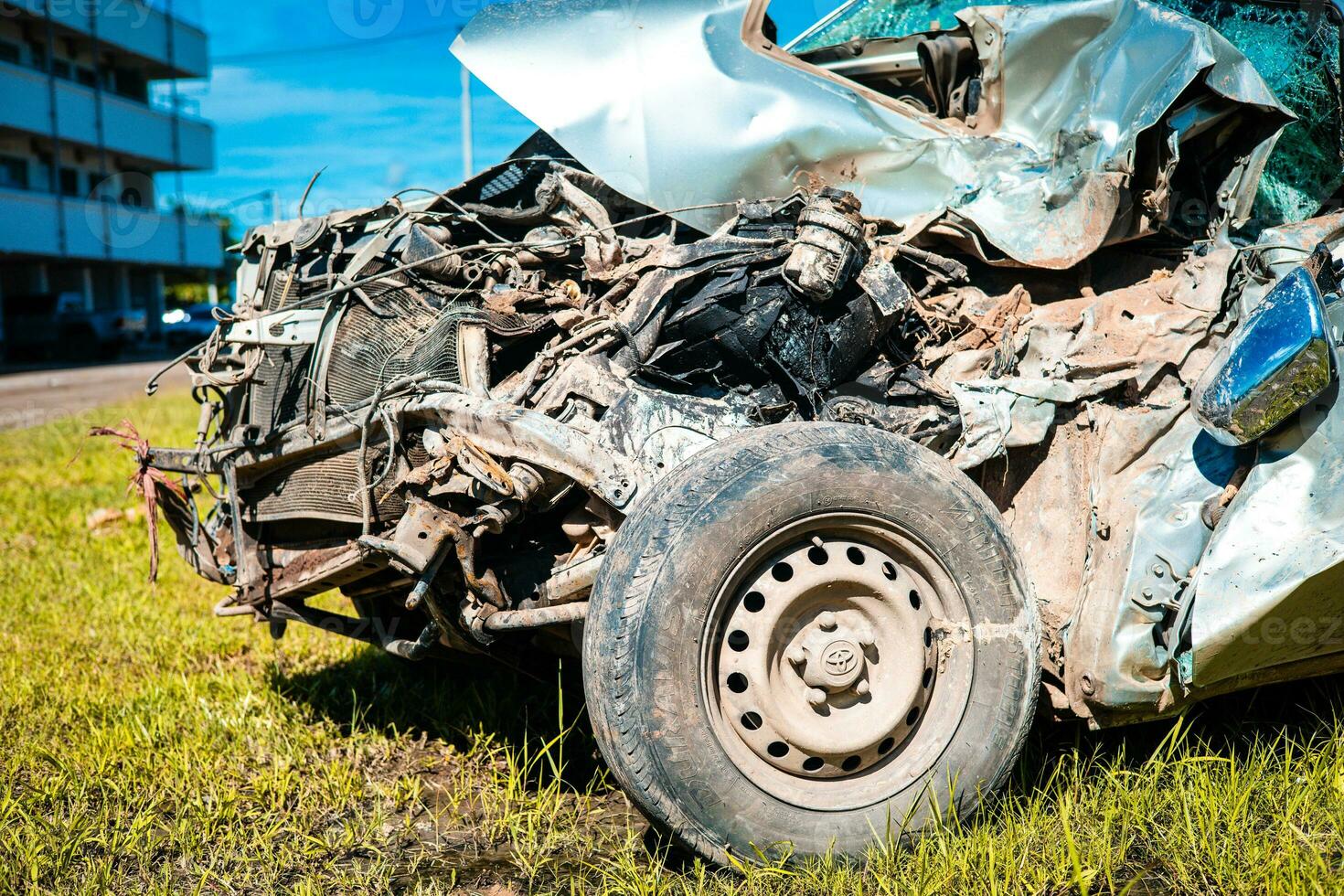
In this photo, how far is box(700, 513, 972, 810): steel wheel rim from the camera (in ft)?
8.16

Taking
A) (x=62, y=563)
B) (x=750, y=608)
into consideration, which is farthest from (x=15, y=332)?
(x=750, y=608)

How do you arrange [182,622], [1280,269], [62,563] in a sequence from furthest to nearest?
1. [62,563]
2. [182,622]
3. [1280,269]

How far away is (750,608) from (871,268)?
45.1 inches

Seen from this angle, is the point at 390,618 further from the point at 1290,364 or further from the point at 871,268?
the point at 1290,364

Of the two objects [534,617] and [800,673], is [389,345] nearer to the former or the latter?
[534,617]

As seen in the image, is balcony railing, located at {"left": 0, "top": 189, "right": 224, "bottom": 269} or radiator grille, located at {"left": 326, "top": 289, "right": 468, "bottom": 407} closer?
radiator grille, located at {"left": 326, "top": 289, "right": 468, "bottom": 407}

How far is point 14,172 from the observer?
102 ft

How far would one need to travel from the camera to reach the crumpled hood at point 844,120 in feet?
10.9

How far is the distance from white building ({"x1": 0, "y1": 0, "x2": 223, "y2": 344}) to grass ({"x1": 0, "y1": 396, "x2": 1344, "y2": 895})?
88.2 ft

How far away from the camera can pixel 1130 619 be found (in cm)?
268

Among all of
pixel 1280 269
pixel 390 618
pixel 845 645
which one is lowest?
pixel 390 618

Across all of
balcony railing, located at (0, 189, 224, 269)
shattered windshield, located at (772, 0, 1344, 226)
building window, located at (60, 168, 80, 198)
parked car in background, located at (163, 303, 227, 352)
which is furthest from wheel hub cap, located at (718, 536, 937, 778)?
building window, located at (60, 168, 80, 198)

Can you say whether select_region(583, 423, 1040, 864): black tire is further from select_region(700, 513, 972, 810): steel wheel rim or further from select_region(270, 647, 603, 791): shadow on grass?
select_region(270, 647, 603, 791): shadow on grass

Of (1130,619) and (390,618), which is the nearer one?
(1130,619)
